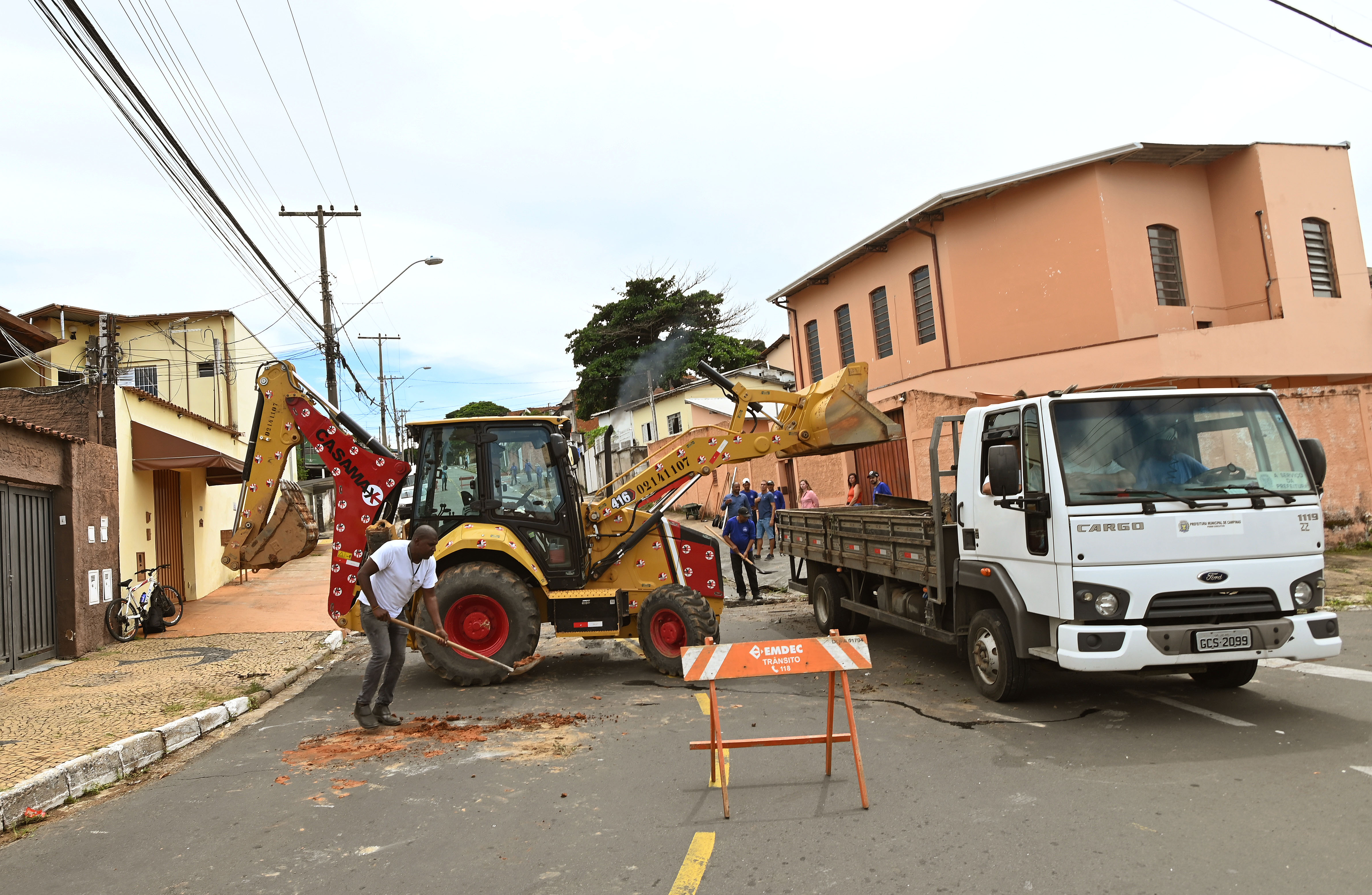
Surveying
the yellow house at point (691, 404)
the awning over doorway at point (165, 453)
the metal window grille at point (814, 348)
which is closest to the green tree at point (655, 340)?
the yellow house at point (691, 404)

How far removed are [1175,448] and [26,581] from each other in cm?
1222

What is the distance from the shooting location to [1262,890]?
12.3 feet

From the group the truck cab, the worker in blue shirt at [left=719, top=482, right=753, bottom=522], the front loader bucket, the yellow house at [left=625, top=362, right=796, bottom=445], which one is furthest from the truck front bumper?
the yellow house at [left=625, top=362, right=796, bottom=445]

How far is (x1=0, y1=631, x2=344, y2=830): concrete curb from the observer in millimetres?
5691

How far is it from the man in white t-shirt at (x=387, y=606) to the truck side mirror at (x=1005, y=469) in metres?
4.50

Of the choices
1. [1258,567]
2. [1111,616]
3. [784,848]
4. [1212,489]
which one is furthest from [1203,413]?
[784,848]

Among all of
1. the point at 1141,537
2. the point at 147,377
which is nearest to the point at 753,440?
the point at 1141,537

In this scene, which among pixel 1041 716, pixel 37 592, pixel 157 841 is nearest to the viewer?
pixel 157 841

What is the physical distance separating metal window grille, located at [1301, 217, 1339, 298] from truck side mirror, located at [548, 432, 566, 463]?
1673cm

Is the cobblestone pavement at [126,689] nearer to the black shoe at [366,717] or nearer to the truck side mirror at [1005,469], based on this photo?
the black shoe at [366,717]

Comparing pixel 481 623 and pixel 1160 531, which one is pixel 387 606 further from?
pixel 1160 531

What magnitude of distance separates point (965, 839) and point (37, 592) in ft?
37.2

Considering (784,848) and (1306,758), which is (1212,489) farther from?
(784,848)

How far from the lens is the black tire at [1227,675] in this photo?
23.2ft
